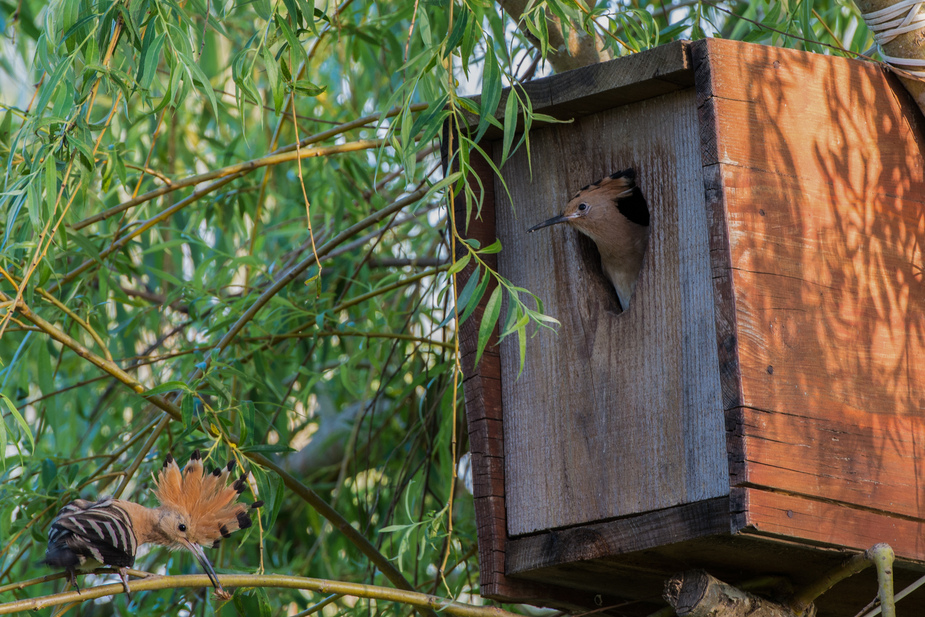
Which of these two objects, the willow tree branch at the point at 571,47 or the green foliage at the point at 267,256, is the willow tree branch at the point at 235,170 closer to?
the green foliage at the point at 267,256

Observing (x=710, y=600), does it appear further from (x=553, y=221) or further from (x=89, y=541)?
(x=89, y=541)

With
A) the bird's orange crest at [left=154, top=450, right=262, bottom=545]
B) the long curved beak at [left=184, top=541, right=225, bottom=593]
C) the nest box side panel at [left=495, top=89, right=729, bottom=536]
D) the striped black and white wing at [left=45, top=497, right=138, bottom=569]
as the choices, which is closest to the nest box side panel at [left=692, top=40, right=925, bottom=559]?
the nest box side panel at [left=495, top=89, right=729, bottom=536]

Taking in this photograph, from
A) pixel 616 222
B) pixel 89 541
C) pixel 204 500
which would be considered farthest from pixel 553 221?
pixel 89 541

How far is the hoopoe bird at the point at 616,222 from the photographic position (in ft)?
8.20

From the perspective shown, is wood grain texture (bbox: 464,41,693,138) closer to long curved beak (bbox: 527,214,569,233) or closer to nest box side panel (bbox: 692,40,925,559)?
nest box side panel (bbox: 692,40,925,559)

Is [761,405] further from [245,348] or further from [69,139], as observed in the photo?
[245,348]

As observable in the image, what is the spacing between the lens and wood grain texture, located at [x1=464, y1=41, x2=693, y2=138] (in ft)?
7.35

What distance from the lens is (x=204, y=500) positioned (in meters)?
2.30

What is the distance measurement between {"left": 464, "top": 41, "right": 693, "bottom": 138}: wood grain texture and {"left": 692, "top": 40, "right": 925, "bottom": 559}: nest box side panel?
6 centimetres

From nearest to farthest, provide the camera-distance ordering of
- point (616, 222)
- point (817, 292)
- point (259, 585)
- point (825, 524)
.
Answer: point (259, 585) < point (825, 524) < point (817, 292) < point (616, 222)

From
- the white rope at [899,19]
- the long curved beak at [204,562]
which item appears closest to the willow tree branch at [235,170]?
the long curved beak at [204,562]


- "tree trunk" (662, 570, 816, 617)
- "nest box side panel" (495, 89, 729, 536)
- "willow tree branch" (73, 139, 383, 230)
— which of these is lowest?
"tree trunk" (662, 570, 816, 617)

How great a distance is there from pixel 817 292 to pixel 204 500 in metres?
1.30

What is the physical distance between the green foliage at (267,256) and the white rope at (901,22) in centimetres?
29
